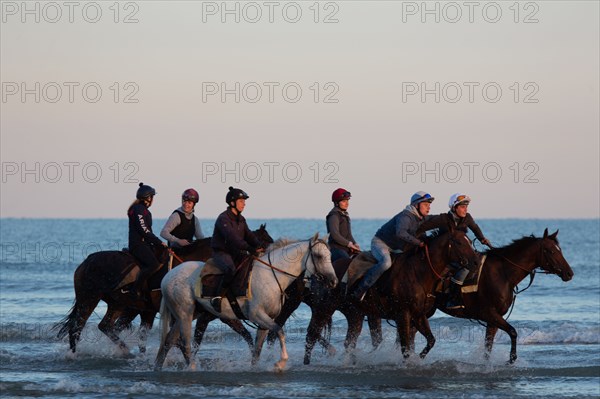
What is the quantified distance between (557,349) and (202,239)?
7.29m

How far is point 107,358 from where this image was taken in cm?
1731

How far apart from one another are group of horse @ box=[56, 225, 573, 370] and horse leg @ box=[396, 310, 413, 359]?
0.05 ft

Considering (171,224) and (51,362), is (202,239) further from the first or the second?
(51,362)

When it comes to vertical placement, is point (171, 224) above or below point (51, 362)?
above

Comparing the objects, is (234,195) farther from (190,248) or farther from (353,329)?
(353,329)

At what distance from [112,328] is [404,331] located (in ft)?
16.4

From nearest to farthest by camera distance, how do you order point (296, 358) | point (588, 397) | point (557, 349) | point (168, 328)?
point (588, 397) → point (168, 328) → point (296, 358) → point (557, 349)

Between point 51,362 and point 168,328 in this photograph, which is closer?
point 168,328

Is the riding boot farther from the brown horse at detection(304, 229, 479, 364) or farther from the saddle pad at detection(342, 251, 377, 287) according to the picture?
the saddle pad at detection(342, 251, 377, 287)

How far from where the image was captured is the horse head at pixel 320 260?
1420cm

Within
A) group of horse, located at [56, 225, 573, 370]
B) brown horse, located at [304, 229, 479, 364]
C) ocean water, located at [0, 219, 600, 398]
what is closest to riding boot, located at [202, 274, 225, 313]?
group of horse, located at [56, 225, 573, 370]

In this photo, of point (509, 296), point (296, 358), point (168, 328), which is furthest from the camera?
point (296, 358)

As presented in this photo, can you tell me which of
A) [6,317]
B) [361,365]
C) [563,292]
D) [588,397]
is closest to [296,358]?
[361,365]

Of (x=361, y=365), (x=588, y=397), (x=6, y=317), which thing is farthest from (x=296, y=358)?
(x=6, y=317)
